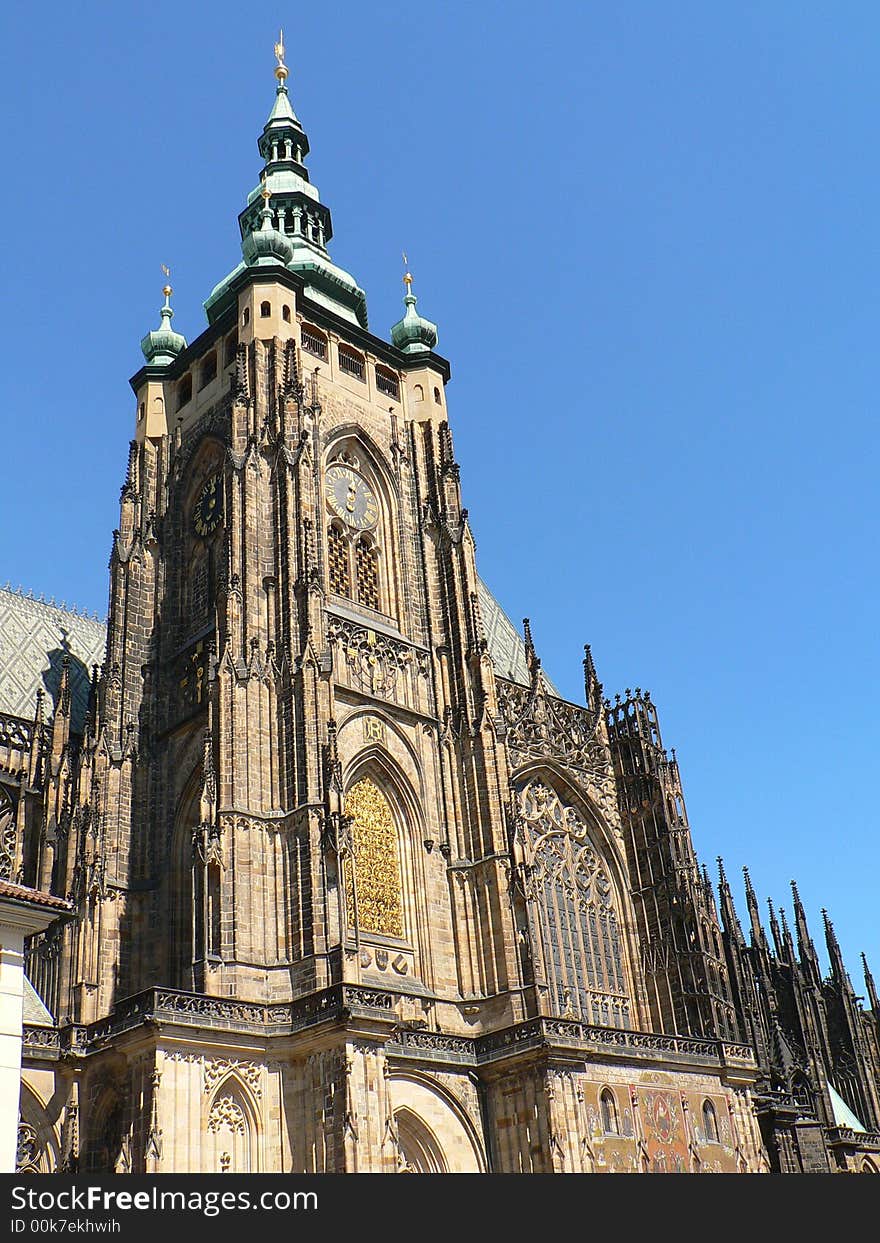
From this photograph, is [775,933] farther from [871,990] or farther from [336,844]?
[336,844]

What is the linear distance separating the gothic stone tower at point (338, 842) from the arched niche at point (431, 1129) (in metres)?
0.08

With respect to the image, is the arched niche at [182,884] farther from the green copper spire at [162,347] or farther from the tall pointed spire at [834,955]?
the tall pointed spire at [834,955]

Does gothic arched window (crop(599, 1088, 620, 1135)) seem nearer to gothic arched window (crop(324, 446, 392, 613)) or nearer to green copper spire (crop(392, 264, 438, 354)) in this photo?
gothic arched window (crop(324, 446, 392, 613))

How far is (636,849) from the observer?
39.2 metres

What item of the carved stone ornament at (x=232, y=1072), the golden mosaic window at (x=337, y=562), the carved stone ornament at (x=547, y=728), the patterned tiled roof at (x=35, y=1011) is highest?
the golden mosaic window at (x=337, y=562)

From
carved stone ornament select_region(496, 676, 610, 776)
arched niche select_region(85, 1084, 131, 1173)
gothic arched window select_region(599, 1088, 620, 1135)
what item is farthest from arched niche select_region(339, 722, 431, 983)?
arched niche select_region(85, 1084, 131, 1173)

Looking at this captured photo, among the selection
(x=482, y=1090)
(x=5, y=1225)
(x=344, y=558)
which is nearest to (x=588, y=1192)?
(x=5, y=1225)

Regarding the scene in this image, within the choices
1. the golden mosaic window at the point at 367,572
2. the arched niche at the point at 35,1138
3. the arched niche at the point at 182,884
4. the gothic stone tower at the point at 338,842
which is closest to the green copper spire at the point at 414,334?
the gothic stone tower at the point at 338,842

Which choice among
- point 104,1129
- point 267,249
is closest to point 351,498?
point 267,249

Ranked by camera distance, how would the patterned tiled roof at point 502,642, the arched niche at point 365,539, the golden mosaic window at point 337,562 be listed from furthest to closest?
the patterned tiled roof at point 502,642, the arched niche at point 365,539, the golden mosaic window at point 337,562

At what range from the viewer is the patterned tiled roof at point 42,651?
3897cm

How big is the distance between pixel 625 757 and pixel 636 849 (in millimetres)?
3204

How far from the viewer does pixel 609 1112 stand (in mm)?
30250

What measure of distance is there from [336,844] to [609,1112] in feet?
31.6
